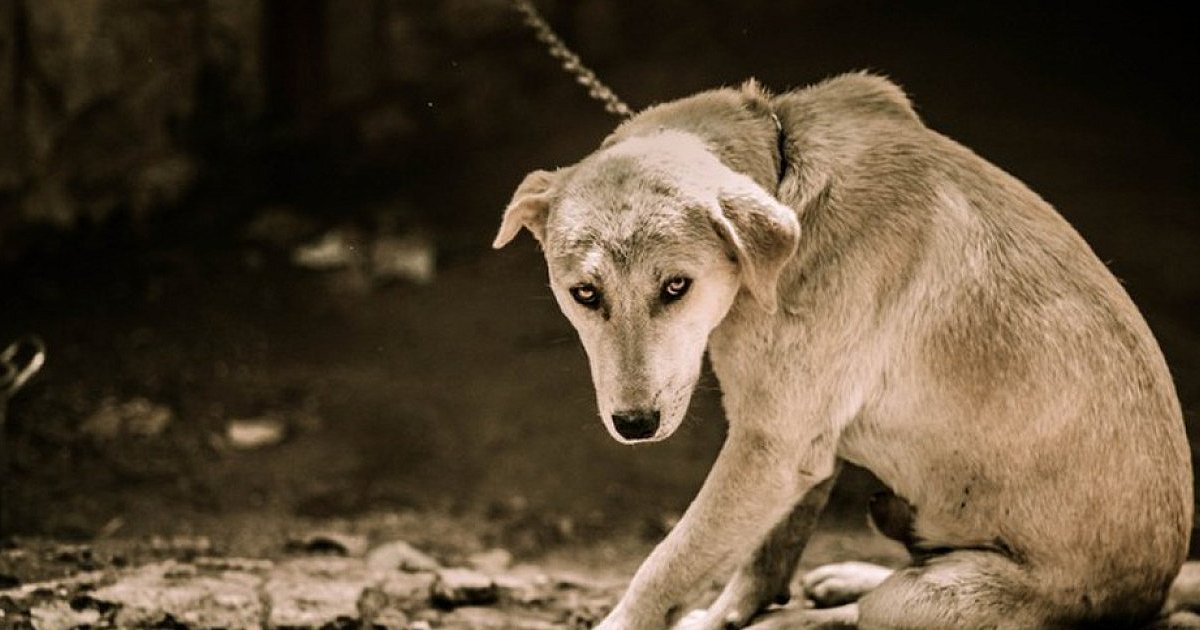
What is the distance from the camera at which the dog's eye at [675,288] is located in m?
3.91

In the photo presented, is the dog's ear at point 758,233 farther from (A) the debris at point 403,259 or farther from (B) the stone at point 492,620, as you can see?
A: (A) the debris at point 403,259

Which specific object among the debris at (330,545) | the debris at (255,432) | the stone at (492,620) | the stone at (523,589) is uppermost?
the debris at (255,432)

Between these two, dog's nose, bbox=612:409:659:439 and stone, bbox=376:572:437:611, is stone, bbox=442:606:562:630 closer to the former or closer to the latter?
stone, bbox=376:572:437:611

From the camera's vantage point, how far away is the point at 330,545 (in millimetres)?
6637

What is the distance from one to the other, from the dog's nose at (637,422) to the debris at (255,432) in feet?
14.6

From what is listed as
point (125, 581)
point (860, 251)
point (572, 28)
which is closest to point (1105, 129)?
point (572, 28)

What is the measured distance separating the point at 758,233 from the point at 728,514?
922 mm

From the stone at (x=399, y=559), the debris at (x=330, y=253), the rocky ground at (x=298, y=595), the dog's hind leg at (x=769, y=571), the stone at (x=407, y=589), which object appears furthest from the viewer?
the debris at (x=330, y=253)

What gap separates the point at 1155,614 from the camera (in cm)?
446

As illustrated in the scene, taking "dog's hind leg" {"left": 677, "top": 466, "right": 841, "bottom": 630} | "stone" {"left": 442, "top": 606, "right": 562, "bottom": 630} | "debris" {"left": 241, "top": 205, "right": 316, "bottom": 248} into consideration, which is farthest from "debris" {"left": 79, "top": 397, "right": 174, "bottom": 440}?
"dog's hind leg" {"left": 677, "top": 466, "right": 841, "bottom": 630}

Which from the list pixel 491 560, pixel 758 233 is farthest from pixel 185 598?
pixel 758 233

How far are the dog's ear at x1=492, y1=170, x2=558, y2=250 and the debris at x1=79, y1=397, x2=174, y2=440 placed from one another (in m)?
4.49

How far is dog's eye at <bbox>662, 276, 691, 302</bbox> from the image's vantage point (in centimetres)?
391

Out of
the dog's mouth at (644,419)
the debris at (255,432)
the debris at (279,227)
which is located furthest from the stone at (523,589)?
the debris at (279,227)
